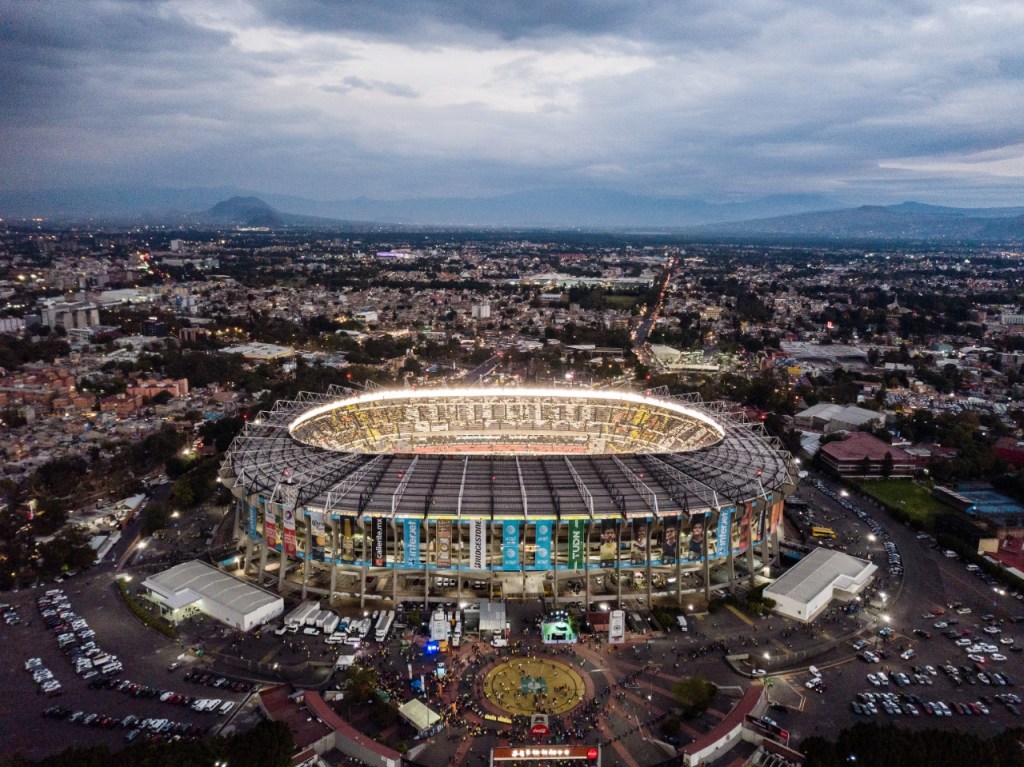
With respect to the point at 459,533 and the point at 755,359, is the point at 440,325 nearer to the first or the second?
the point at 755,359

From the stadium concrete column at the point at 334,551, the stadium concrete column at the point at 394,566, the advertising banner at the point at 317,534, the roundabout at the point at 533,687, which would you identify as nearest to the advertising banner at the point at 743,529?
the roundabout at the point at 533,687

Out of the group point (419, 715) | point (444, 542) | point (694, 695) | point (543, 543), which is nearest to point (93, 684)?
point (419, 715)

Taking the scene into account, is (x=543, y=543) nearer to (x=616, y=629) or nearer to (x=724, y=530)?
(x=616, y=629)

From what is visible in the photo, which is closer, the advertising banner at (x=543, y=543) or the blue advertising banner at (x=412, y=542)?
the advertising banner at (x=543, y=543)

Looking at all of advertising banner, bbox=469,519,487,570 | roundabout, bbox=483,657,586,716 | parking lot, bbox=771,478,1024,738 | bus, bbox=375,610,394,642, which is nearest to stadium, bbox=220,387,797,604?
advertising banner, bbox=469,519,487,570

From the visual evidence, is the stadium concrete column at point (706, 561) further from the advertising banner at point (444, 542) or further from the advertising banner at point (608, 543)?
the advertising banner at point (444, 542)
